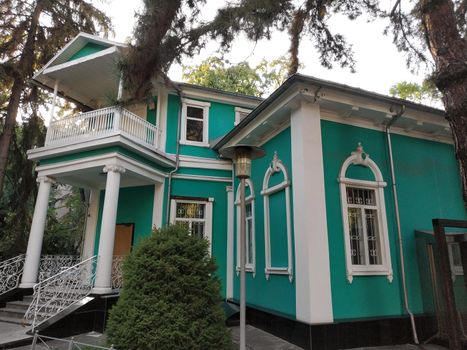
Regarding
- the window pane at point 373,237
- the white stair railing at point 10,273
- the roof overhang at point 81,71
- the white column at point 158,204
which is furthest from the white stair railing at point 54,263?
the window pane at point 373,237

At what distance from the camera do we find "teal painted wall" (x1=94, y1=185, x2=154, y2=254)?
1003cm

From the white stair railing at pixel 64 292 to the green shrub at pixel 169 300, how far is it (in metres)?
3.26

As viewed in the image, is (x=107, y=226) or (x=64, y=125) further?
(x=64, y=125)

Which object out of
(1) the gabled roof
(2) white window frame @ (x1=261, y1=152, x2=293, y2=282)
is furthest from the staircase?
(1) the gabled roof

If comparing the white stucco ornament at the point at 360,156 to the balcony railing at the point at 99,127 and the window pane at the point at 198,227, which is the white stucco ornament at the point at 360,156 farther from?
the balcony railing at the point at 99,127

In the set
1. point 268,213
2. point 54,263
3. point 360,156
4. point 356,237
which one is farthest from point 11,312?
point 360,156

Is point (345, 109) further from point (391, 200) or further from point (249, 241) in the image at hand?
point (249, 241)

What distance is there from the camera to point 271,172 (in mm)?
7719

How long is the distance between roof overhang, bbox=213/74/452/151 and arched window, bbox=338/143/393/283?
75cm

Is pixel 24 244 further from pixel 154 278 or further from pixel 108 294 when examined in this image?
pixel 154 278

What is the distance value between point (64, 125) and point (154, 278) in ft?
22.6

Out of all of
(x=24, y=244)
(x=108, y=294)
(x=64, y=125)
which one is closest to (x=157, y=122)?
(x=64, y=125)

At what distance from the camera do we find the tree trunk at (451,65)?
4.08 metres

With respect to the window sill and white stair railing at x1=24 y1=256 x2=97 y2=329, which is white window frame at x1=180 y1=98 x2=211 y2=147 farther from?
white stair railing at x1=24 y1=256 x2=97 y2=329
